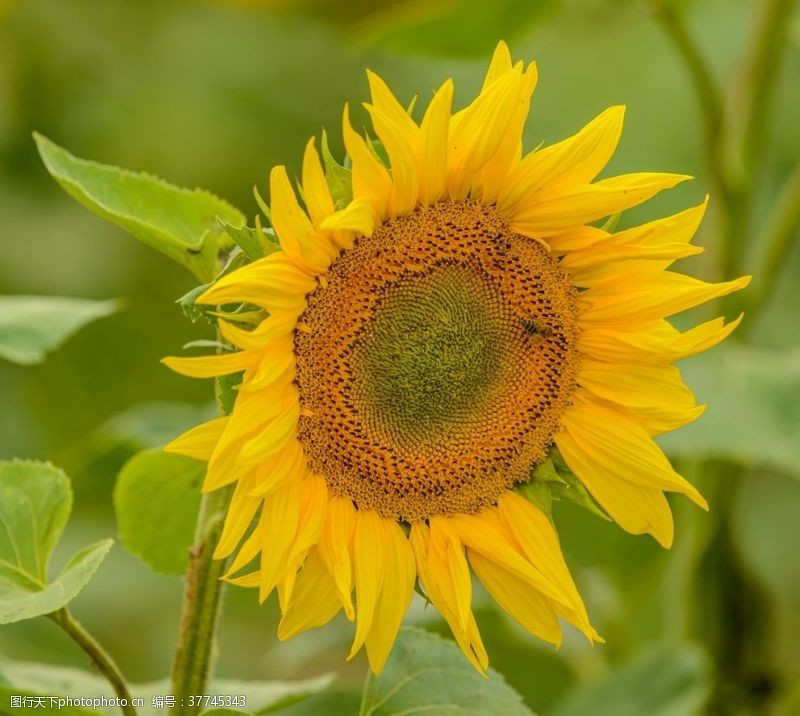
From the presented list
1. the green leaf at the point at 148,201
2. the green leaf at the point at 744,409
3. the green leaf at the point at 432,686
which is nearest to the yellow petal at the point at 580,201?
the green leaf at the point at 148,201

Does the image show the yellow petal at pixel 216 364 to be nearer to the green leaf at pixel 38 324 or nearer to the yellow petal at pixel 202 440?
the yellow petal at pixel 202 440

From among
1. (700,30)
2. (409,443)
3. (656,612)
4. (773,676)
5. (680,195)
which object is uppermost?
(700,30)

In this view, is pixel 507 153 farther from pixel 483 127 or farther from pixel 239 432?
pixel 239 432

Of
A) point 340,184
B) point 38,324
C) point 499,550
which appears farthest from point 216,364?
point 38,324

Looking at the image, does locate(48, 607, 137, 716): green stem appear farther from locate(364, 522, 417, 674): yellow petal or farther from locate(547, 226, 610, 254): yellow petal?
locate(547, 226, 610, 254): yellow petal

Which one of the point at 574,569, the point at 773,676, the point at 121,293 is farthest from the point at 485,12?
the point at 121,293

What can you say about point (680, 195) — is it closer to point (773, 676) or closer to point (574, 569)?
point (574, 569)
